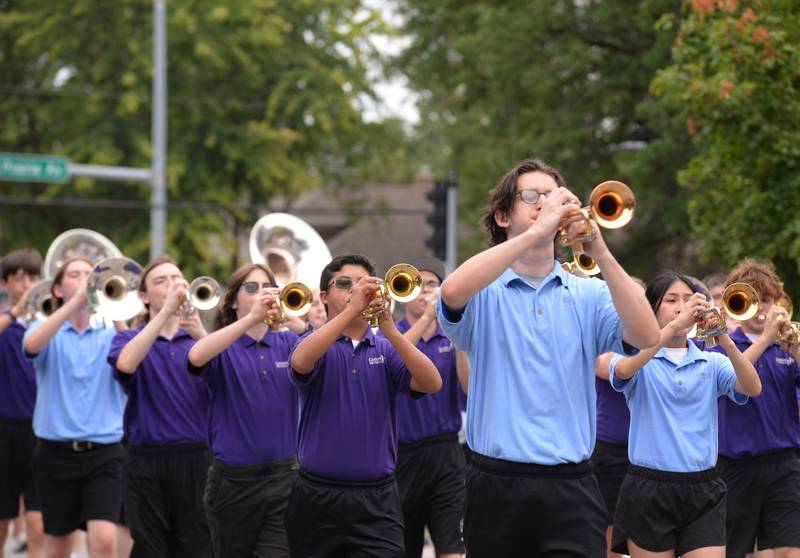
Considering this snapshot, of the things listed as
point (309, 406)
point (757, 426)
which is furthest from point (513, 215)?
point (757, 426)

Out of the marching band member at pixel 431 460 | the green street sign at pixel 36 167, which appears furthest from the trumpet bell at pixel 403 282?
the green street sign at pixel 36 167

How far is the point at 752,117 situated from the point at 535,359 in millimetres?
6090

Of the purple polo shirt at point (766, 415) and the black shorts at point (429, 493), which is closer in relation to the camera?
the purple polo shirt at point (766, 415)

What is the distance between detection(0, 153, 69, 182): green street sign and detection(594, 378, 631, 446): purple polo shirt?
1284 centimetres

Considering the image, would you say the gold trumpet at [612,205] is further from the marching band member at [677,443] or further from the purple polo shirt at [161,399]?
the purple polo shirt at [161,399]

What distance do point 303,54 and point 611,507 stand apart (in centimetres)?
2001

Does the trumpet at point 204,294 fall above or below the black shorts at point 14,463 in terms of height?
above

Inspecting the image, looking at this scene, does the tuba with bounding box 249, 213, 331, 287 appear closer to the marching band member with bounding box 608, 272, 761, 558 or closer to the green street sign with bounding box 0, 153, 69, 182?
the marching band member with bounding box 608, 272, 761, 558

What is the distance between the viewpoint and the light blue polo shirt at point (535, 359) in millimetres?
4637

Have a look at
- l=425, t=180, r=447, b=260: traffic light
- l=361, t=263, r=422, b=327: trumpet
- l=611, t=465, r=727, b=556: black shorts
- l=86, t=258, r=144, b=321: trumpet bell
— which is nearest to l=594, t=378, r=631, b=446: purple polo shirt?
l=611, t=465, r=727, b=556: black shorts

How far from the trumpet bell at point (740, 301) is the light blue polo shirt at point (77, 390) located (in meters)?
4.22

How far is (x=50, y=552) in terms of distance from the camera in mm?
8562

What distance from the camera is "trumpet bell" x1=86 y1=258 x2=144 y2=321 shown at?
8625 mm

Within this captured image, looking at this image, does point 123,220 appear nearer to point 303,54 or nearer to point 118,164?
point 118,164
